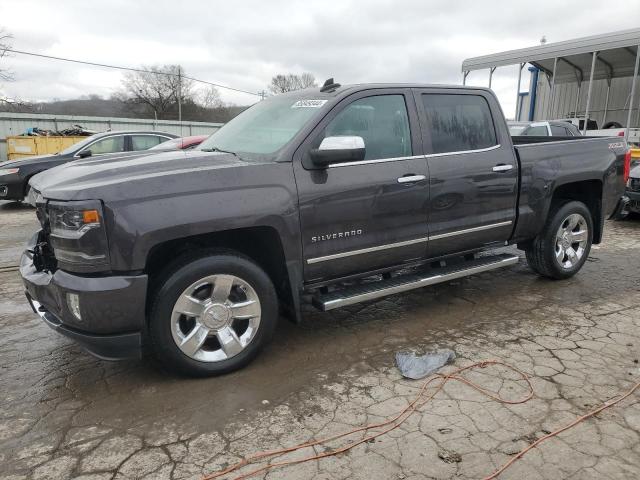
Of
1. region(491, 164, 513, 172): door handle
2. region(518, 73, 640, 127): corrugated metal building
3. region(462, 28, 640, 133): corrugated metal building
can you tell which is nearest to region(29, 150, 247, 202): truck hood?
region(491, 164, 513, 172): door handle

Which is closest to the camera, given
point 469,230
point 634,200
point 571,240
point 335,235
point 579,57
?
point 335,235

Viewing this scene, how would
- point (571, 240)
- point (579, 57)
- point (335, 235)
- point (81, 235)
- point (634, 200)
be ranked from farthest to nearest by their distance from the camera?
point (579, 57)
point (634, 200)
point (571, 240)
point (335, 235)
point (81, 235)

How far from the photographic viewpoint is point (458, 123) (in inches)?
171

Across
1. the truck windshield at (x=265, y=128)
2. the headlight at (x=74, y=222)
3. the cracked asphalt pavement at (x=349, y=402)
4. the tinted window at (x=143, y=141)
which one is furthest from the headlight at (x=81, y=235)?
the tinted window at (x=143, y=141)

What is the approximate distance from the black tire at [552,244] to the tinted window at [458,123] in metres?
1.17

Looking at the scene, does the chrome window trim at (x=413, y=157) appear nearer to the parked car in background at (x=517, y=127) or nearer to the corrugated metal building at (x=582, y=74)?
the parked car in background at (x=517, y=127)

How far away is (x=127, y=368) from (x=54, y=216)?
1188 mm

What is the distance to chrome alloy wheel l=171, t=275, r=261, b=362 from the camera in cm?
314

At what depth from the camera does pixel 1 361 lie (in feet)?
11.9

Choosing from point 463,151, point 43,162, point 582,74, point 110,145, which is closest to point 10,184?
point 43,162

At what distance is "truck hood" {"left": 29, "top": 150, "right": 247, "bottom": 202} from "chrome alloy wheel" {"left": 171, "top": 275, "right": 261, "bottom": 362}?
63cm

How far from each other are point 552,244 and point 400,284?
2.13 metres

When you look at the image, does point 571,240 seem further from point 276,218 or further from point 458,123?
point 276,218

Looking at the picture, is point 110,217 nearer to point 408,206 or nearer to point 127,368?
point 127,368
